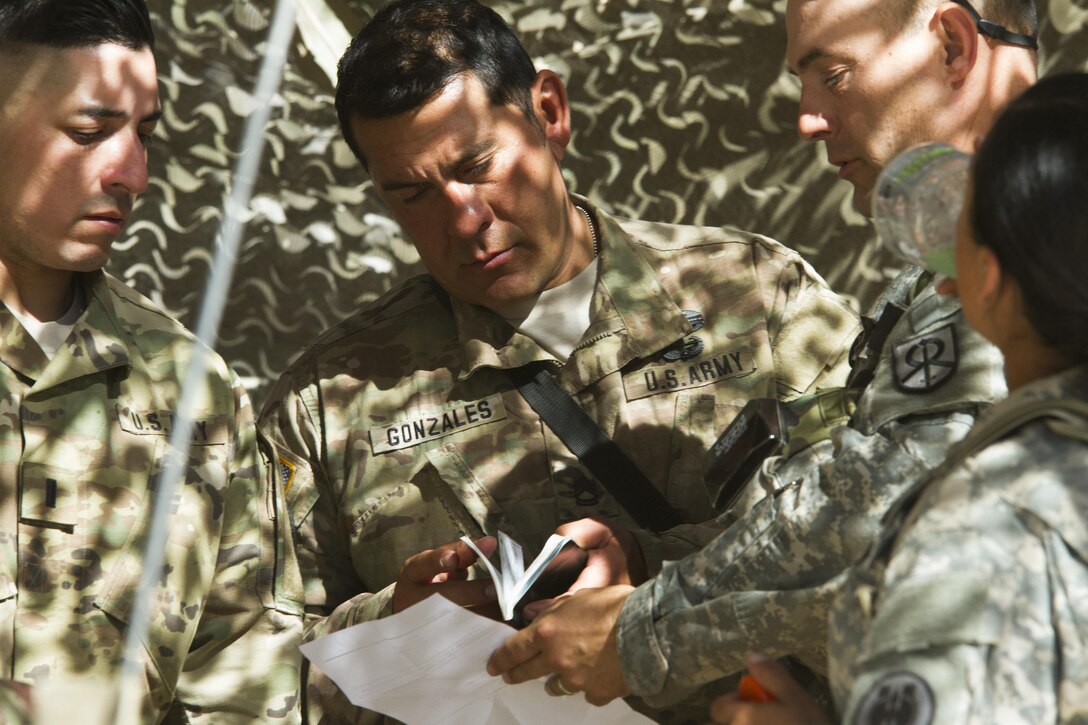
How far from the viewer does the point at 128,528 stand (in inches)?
101

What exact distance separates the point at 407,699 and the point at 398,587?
0.90 ft

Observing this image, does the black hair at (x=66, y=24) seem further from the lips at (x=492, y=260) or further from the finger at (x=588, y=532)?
the finger at (x=588, y=532)

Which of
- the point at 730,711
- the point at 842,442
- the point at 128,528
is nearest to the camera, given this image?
the point at 730,711

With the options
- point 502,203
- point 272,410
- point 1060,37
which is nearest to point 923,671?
point 502,203

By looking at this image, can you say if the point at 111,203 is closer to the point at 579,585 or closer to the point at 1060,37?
the point at 579,585

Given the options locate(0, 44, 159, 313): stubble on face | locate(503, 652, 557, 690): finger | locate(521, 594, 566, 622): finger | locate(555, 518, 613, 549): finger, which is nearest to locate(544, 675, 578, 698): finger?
locate(503, 652, 557, 690): finger

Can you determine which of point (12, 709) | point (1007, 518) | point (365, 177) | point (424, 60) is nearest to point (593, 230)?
point (424, 60)

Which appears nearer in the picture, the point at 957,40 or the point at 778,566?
the point at 778,566

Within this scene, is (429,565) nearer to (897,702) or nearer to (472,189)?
(472,189)

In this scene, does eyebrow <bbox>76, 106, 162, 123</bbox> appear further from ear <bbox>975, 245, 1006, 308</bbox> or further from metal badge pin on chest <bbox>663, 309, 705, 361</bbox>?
ear <bbox>975, 245, 1006, 308</bbox>

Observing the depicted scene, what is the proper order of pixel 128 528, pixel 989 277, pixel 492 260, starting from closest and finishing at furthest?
1. pixel 989 277
2. pixel 128 528
3. pixel 492 260

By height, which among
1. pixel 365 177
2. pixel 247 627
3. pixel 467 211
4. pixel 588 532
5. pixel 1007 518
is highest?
pixel 1007 518

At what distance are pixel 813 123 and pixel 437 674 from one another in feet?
3.49

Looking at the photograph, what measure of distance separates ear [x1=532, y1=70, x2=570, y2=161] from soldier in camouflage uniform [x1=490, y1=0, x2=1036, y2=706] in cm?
72
